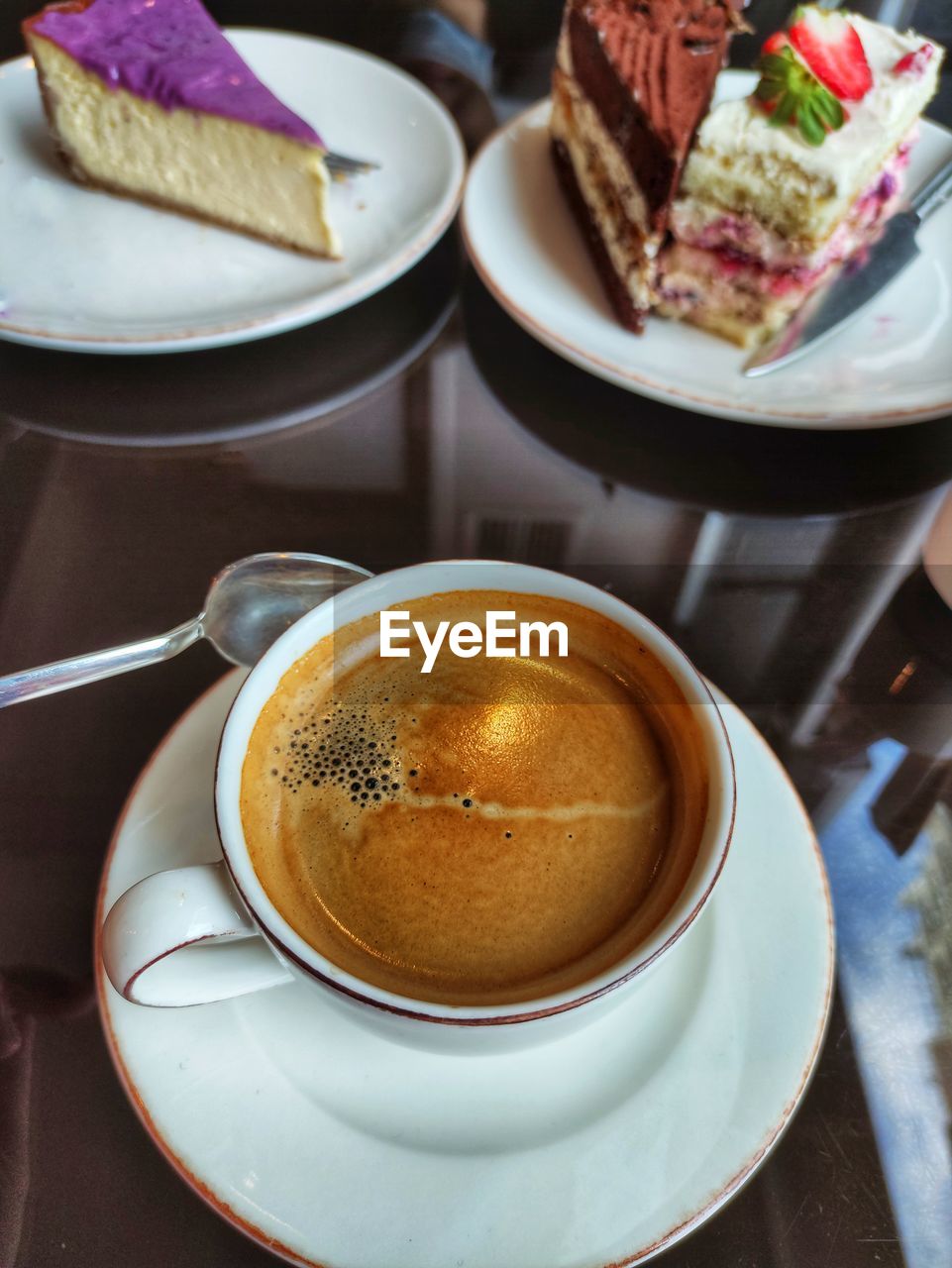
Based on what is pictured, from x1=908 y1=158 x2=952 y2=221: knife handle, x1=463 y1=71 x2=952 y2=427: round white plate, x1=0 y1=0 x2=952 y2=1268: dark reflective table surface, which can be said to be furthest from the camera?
x1=908 y1=158 x2=952 y2=221: knife handle

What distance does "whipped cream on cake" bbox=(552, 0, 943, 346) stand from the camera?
115cm

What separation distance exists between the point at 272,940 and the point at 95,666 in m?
0.35

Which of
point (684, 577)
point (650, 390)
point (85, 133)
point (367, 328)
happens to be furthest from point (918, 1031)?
point (85, 133)

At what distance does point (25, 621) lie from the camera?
0.91 meters

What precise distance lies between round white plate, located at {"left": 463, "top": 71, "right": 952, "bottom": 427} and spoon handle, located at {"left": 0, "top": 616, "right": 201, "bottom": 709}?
1.75 feet

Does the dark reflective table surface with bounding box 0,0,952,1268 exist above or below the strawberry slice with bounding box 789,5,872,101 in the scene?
below

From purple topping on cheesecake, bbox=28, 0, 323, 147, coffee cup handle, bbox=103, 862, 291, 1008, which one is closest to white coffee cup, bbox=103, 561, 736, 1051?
coffee cup handle, bbox=103, 862, 291, 1008

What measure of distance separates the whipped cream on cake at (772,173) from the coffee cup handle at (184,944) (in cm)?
89

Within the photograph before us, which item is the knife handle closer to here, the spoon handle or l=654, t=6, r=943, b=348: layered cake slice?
l=654, t=6, r=943, b=348: layered cake slice

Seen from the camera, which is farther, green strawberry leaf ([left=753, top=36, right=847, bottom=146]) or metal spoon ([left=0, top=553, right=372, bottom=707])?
green strawberry leaf ([left=753, top=36, right=847, bottom=146])

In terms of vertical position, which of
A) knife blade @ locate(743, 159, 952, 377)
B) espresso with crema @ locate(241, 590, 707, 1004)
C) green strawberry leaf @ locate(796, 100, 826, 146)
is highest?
green strawberry leaf @ locate(796, 100, 826, 146)

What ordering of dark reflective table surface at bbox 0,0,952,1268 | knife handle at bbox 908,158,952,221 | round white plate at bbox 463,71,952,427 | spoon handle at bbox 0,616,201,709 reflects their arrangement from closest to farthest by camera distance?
1. dark reflective table surface at bbox 0,0,952,1268
2. spoon handle at bbox 0,616,201,709
3. round white plate at bbox 463,71,952,427
4. knife handle at bbox 908,158,952,221

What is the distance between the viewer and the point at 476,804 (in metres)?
0.61

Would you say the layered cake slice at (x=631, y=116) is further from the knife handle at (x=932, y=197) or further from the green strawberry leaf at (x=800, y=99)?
the knife handle at (x=932, y=197)
